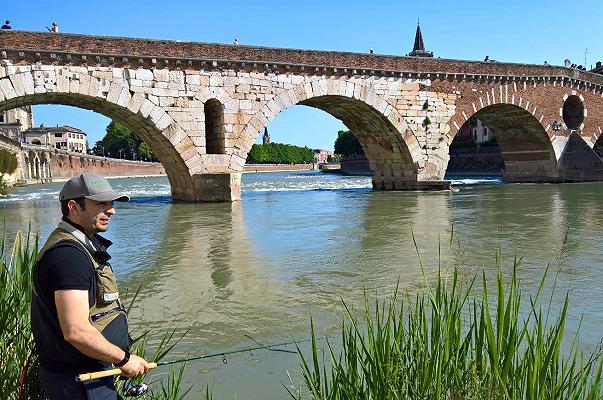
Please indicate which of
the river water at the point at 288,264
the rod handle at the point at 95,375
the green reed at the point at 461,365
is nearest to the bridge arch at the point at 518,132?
the river water at the point at 288,264

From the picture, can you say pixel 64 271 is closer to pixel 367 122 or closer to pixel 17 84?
pixel 17 84

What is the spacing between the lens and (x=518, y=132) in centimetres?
2911

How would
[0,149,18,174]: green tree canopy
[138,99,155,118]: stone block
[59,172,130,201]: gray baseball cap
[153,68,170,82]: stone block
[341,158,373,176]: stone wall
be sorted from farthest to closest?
1. [341,158,373,176]: stone wall
2. [0,149,18,174]: green tree canopy
3. [153,68,170,82]: stone block
4. [138,99,155,118]: stone block
5. [59,172,130,201]: gray baseball cap

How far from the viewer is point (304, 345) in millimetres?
4516

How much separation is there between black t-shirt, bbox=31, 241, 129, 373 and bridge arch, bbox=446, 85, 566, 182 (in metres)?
23.2

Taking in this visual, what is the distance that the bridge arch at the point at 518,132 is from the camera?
2488 centimetres

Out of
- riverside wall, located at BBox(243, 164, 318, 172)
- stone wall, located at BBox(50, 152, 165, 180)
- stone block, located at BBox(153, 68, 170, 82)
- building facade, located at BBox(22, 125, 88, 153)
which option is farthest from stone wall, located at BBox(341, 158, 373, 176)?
stone block, located at BBox(153, 68, 170, 82)

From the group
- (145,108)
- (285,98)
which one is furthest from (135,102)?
(285,98)

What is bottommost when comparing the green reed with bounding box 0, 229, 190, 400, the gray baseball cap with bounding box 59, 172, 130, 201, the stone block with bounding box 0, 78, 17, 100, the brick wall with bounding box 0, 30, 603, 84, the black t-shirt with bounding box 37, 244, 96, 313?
the green reed with bounding box 0, 229, 190, 400

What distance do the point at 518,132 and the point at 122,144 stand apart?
259 feet

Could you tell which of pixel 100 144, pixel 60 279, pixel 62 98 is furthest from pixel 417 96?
pixel 100 144

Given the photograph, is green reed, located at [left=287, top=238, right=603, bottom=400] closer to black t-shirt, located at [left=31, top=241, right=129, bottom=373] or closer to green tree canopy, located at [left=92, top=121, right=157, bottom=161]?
black t-shirt, located at [left=31, top=241, right=129, bottom=373]

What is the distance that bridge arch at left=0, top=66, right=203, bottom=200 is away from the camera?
1612cm

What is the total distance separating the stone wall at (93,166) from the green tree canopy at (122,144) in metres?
19.2
